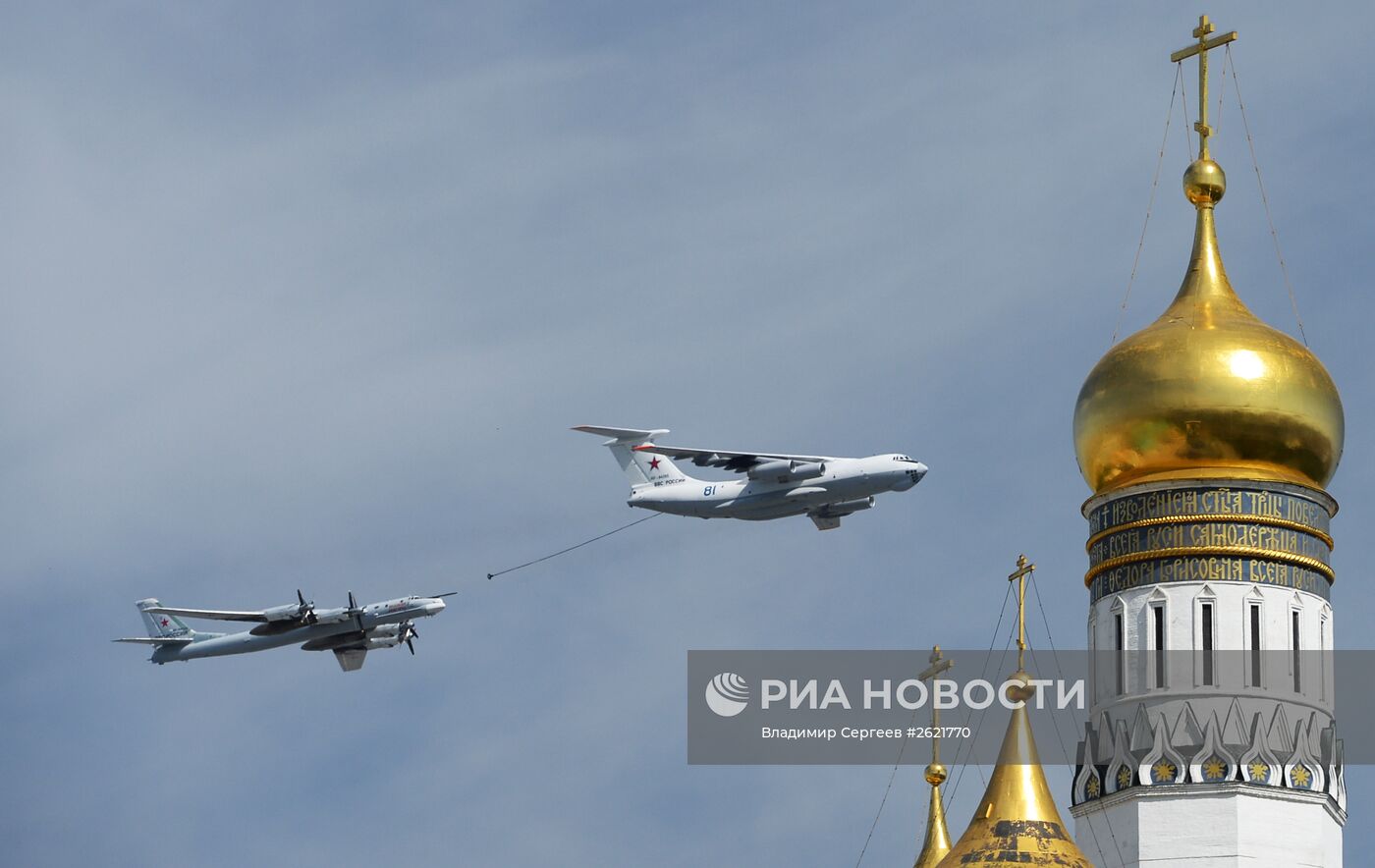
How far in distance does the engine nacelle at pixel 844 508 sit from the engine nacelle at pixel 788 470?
723 millimetres

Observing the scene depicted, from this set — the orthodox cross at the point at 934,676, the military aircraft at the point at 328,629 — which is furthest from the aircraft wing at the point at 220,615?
the orthodox cross at the point at 934,676

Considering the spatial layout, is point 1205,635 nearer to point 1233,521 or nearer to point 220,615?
point 1233,521

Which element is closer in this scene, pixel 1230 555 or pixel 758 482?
pixel 1230 555

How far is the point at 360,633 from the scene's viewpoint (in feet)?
213

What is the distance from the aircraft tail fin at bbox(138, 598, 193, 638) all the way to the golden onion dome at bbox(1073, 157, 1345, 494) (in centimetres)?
2155

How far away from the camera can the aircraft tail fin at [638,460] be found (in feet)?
197

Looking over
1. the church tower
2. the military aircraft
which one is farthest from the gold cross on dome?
the military aircraft

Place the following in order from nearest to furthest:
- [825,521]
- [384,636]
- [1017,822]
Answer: [1017,822] → [825,521] → [384,636]

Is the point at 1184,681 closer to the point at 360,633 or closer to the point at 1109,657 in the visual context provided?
the point at 1109,657

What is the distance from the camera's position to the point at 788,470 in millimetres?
57312

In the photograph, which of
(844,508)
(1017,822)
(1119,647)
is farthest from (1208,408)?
(844,508)

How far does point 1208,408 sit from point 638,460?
1232 centimetres

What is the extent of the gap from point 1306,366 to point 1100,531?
3925 millimetres

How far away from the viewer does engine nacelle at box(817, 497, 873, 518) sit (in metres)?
57.5
